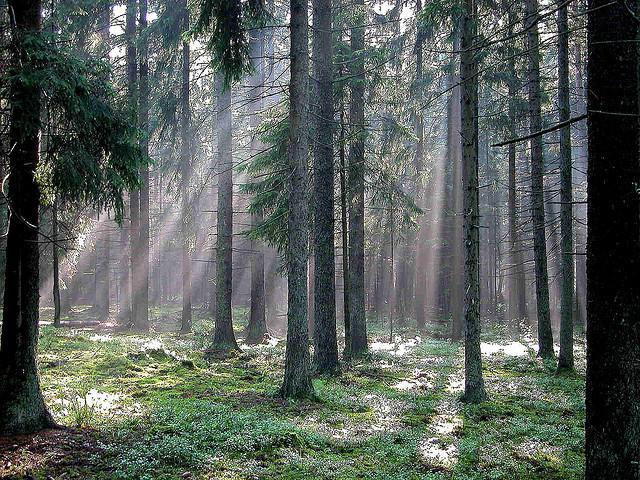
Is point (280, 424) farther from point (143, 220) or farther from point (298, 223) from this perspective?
point (143, 220)

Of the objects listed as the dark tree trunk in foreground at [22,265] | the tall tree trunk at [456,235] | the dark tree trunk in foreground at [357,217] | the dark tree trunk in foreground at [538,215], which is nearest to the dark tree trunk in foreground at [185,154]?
the dark tree trunk in foreground at [357,217]

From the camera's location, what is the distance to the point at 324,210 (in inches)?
546

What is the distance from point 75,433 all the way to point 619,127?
318 inches

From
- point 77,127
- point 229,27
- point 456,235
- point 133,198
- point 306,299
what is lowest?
point 306,299

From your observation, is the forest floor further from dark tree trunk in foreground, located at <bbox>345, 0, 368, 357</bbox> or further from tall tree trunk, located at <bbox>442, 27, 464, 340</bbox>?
tall tree trunk, located at <bbox>442, 27, 464, 340</bbox>

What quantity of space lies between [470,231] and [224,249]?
34.1 feet

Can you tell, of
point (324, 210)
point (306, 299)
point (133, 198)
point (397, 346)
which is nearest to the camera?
point (306, 299)

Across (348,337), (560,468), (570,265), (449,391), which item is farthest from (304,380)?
(570,265)

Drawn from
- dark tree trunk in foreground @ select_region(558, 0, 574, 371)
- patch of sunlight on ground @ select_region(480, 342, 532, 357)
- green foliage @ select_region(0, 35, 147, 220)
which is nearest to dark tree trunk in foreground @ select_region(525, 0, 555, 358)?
dark tree trunk in foreground @ select_region(558, 0, 574, 371)

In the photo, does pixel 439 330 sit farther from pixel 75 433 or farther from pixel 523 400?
pixel 75 433

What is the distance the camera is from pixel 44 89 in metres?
7.26

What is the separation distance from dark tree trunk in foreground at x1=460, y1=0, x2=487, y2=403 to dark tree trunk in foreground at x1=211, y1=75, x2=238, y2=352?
9.57m

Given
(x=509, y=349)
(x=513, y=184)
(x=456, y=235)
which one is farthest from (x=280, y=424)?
(x=456, y=235)

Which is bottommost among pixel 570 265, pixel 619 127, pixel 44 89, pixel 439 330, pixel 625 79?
pixel 439 330
